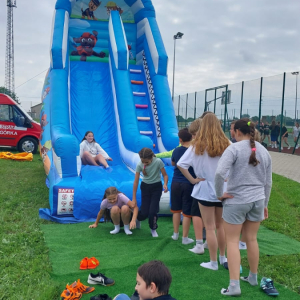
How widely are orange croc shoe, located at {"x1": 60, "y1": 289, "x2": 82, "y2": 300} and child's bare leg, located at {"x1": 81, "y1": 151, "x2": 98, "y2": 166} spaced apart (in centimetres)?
355

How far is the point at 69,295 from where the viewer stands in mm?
2654

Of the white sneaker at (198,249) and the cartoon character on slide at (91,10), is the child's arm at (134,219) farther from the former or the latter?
the cartoon character on slide at (91,10)

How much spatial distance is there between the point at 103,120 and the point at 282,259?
4.87m

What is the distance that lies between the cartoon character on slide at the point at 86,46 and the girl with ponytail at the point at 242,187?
6.54 m

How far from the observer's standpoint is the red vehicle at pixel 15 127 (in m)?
11.6

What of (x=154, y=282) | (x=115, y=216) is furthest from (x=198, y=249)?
(x=154, y=282)

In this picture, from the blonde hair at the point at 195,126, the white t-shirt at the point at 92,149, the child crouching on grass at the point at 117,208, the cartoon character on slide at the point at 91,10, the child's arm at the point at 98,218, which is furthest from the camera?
the cartoon character on slide at the point at 91,10

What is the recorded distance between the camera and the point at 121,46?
739cm

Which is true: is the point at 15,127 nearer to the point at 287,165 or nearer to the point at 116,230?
the point at 116,230

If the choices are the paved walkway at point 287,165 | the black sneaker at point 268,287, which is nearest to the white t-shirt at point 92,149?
the black sneaker at point 268,287

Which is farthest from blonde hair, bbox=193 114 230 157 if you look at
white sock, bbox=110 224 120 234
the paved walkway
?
the paved walkway

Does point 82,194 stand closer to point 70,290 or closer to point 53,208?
point 53,208

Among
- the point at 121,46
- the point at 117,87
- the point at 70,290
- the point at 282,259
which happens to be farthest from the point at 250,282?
the point at 121,46

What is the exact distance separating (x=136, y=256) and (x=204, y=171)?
3.86 ft
